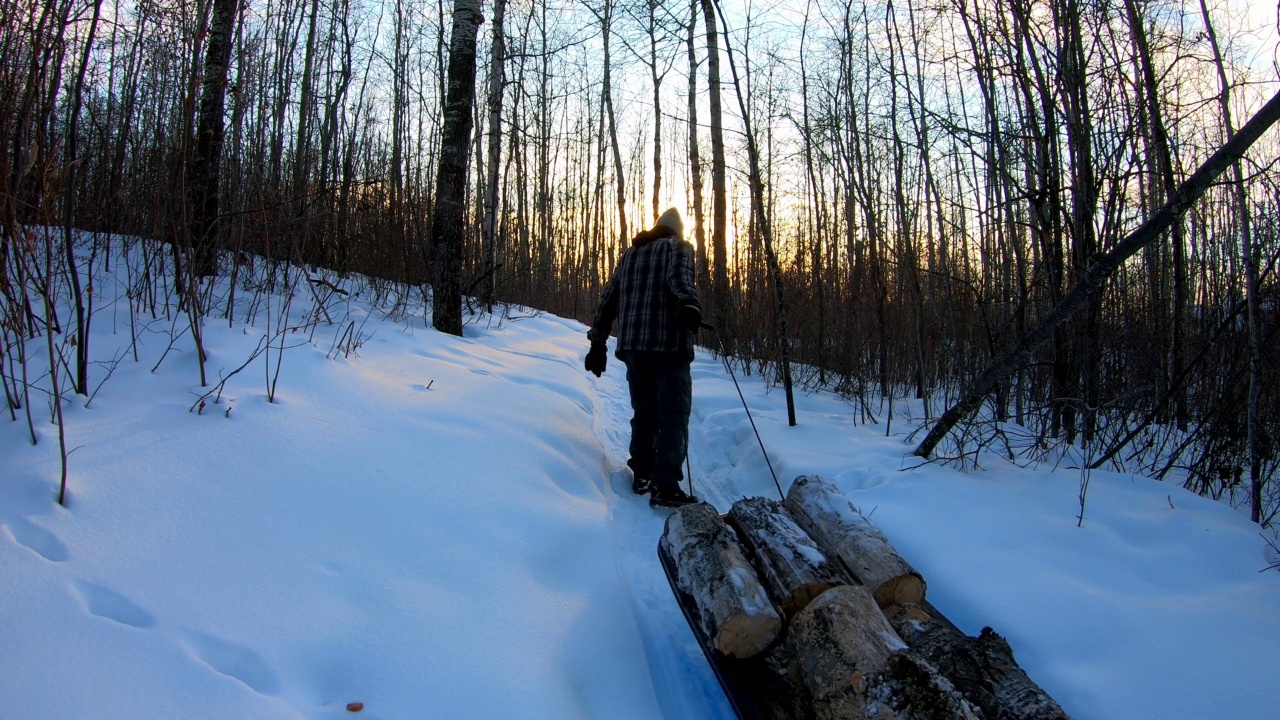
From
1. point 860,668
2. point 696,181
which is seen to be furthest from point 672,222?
point 696,181

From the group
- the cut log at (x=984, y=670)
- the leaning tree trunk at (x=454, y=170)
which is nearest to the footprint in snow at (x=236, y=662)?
the cut log at (x=984, y=670)

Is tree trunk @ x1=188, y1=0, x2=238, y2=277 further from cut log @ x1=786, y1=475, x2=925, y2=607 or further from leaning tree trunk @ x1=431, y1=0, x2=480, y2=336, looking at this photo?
cut log @ x1=786, y1=475, x2=925, y2=607

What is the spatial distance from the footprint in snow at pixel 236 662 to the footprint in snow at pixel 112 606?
118mm

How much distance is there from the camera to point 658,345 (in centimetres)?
321

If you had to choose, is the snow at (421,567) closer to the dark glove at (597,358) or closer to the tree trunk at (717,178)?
the dark glove at (597,358)

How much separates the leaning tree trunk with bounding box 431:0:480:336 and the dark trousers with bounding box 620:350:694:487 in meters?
2.73

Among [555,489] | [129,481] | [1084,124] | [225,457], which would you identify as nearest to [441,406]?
[555,489]

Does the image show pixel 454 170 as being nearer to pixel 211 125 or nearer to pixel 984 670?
pixel 211 125

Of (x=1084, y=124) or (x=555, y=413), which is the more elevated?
(x=1084, y=124)

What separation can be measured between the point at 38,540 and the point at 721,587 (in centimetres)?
175

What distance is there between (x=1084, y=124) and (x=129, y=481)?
5039mm

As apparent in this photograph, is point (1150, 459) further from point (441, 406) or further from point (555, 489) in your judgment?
point (441, 406)

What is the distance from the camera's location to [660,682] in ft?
5.57

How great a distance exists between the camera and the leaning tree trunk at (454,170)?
515cm
